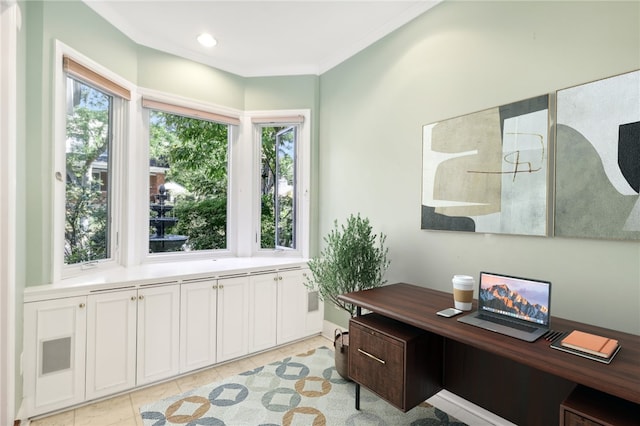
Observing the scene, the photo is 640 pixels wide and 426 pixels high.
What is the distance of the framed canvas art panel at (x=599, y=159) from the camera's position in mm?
1420

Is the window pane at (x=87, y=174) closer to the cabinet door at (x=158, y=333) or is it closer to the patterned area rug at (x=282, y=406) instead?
the cabinet door at (x=158, y=333)

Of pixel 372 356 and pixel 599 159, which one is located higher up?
pixel 599 159

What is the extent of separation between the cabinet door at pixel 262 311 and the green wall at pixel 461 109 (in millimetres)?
646

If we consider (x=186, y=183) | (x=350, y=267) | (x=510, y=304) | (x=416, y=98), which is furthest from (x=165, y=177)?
(x=510, y=304)

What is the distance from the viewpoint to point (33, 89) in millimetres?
2002

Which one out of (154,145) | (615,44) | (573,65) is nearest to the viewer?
(615,44)

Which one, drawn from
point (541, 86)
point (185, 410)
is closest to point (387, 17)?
point (541, 86)

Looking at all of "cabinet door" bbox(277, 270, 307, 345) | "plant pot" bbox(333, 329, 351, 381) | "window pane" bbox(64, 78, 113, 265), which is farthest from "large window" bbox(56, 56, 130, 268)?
"plant pot" bbox(333, 329, 351, 381)

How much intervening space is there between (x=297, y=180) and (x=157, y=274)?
167cm

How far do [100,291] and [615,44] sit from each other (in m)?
3.23

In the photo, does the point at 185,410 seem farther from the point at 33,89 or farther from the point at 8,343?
the point at 33,89

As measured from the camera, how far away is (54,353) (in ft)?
6.64

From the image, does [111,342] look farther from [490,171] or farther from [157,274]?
[490,171]

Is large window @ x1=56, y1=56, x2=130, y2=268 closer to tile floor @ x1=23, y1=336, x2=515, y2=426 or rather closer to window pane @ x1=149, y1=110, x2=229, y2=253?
window pane @ x1=149, y1=110, x2=229, y2=253
